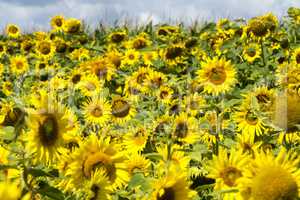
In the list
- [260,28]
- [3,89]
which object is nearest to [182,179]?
[260,28]

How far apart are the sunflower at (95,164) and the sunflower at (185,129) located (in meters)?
1.62

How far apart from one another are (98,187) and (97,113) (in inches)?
106

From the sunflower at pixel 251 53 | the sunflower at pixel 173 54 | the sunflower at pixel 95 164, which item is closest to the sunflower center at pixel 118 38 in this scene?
the sunflower at pixel 173 54

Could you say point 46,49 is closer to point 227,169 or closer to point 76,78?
point 76,78

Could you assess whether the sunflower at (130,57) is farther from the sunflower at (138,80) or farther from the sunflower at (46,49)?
the sunflower at (46,49)

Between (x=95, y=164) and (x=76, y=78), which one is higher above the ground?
(x=76, y=78)

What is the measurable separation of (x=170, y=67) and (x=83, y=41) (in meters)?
2.28

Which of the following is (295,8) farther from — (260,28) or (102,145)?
(102,145)

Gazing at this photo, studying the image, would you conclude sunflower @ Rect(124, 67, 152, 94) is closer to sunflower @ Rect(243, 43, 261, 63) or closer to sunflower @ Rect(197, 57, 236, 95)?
sunflower @ Rect(197, 57, 236, 95)

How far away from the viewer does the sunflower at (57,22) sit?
1010cm

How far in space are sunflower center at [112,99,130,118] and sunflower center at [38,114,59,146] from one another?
2665 mm

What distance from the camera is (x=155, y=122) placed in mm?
4207

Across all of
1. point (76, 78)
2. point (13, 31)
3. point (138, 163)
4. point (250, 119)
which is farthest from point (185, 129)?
point (13, 31)

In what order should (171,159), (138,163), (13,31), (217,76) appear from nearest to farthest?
(171,159), (138,163), (217,76), (13,31)
